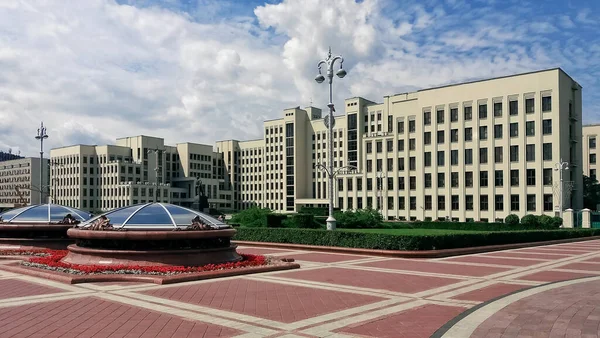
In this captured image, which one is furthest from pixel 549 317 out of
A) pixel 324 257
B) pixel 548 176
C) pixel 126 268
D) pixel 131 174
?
pixel 131 174

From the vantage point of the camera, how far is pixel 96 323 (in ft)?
27.5

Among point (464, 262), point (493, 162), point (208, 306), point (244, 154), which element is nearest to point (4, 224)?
point (208, 306)

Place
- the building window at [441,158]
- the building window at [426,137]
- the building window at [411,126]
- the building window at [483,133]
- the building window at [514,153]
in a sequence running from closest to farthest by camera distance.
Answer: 1. the building window at [514,153]
2. the building window at [483,133]
3. the building window at [441,158]
4. the building window at [426,137]
5. the building window at [411,126]

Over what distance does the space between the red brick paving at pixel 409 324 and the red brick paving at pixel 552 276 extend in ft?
17.7

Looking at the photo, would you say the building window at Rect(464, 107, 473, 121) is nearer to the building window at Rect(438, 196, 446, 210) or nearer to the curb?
the building window at Rect(438, 196, 446, 210)

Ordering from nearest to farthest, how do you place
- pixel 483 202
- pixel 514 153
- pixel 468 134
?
1. pixel 514 153
2. pixel 483 202
3. pixel 468 134

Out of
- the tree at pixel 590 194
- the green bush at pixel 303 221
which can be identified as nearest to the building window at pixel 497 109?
the tree at pixel 590 194

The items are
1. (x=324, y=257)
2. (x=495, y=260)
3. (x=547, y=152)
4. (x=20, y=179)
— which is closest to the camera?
(x=495, y=260)

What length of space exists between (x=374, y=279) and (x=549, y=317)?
5.67 meters

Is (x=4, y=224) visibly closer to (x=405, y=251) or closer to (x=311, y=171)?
(x=405, y=251)

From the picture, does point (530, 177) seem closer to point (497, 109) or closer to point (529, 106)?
point (529, 106)

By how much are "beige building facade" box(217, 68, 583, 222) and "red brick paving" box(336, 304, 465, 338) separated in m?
49.1

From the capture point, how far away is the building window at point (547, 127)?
54.5 meters

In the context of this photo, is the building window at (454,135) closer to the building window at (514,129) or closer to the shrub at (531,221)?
the building window at (514,129)
